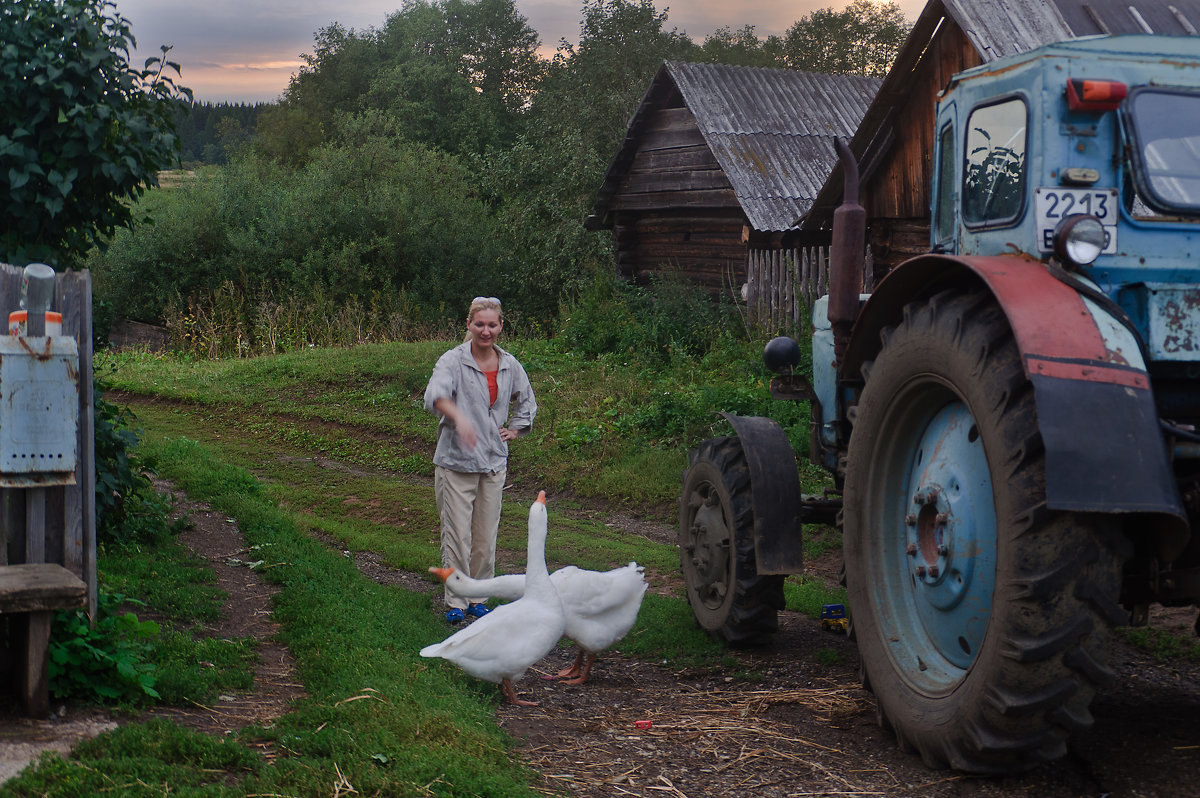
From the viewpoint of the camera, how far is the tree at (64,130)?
508cm

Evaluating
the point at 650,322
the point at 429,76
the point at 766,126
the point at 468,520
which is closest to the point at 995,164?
the point at 468,520

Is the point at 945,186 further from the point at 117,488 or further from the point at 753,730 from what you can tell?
the point at 117,488

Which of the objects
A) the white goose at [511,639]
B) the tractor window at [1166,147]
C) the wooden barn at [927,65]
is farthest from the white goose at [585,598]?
the wooden barn at [927,65]

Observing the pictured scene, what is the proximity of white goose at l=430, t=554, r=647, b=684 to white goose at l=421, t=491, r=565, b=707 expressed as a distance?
0.16 m

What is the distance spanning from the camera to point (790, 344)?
616 cm

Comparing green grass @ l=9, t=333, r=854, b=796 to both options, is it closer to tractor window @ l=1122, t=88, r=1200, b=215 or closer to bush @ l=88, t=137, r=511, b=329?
tractor window @ l=1122, t=88, r=1200, b=215

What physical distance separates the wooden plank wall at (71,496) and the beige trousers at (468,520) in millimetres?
2269

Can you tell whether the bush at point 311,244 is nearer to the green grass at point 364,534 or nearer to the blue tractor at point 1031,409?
the green grass at point 364,534

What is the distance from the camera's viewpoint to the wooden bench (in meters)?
3.70

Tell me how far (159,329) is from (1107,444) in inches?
954

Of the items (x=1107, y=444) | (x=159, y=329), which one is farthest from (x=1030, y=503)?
(x=159, y=329)

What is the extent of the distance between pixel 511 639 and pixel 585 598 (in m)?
0.60

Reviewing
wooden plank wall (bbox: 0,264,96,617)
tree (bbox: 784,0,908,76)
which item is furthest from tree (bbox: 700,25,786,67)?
wooden plank wall (bbox: 0,264,96,617)

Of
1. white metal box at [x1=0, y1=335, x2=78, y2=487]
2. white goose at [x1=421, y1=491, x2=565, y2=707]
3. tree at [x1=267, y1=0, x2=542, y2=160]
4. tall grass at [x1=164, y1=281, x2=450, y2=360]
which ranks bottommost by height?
white goose at [x1=421, y1=491, x2=565, y2=707]
